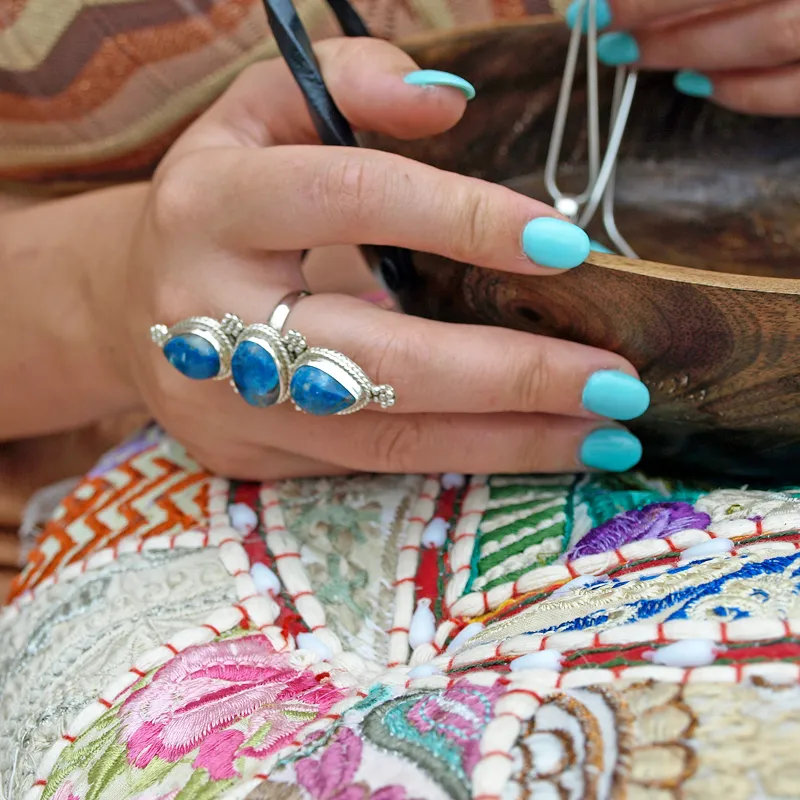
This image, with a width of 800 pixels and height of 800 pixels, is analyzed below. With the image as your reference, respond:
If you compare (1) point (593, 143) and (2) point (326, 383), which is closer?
(2) point (326, 383)

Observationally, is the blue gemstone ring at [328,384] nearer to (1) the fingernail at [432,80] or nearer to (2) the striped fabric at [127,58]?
(1) the fingernail at [432,80]

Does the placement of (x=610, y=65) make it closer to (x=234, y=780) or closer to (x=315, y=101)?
(x=315, y=101)

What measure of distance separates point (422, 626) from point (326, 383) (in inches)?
5.2

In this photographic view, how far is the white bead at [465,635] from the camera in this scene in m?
0.36

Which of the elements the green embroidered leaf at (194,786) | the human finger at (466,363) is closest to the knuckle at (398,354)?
the human finger at (466,363)

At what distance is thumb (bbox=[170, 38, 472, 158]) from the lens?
0.45 metres

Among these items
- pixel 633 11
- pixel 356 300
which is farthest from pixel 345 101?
pixel 633 11

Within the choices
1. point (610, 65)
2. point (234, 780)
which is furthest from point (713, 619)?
point (610, 65)

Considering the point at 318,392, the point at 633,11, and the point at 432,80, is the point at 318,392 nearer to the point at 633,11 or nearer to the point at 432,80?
the point at 432,80

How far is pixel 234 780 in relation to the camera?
29cm

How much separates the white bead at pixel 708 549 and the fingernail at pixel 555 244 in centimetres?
13

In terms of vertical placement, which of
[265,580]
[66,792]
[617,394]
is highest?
[617,394]

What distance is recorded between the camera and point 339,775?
0.26 metres

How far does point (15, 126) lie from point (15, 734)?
0.49 metres
